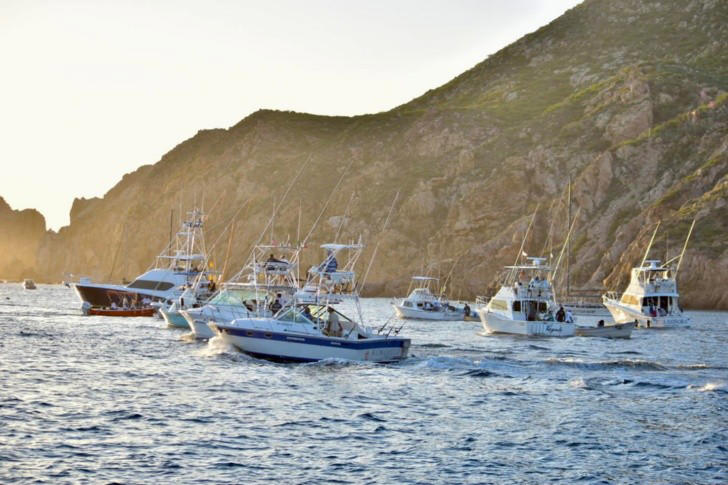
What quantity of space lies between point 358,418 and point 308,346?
1390cm

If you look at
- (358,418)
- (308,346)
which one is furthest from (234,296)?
(358,418)

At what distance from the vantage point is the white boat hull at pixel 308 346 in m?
46.3

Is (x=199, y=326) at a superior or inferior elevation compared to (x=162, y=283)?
inferior

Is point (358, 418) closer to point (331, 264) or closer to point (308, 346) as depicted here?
point (308, 346)

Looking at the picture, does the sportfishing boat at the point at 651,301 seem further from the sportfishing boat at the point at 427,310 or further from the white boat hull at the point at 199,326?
the white boat hull at the point at 199,326

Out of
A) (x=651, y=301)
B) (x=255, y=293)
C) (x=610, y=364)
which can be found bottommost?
(x=610, y=364)

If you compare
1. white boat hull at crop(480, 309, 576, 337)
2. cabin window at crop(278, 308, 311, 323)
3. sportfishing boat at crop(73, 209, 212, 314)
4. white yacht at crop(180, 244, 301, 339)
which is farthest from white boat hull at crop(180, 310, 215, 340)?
sportfishing boat at crop(73, 209, 212, 314)

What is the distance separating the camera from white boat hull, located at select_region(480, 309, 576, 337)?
74.2 m

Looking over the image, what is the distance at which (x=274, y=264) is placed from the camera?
170ft

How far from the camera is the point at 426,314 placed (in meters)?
110

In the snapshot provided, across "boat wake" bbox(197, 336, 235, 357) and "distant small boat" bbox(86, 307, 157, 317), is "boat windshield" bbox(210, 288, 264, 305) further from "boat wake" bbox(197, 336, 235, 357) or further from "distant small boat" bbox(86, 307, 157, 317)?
"distant small boat" bbox(86, 307, 157, 317)

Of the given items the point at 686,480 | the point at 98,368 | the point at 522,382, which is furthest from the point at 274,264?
the point at 686,480

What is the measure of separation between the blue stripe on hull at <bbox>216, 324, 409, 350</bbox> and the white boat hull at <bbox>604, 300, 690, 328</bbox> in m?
48.0

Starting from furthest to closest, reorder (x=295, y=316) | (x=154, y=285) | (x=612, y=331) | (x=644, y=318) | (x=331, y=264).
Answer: (x=154, y=285) < (x=644, y=318) < (x=612, y=331) < (x=331, y=264) < (x=295, y=316)
